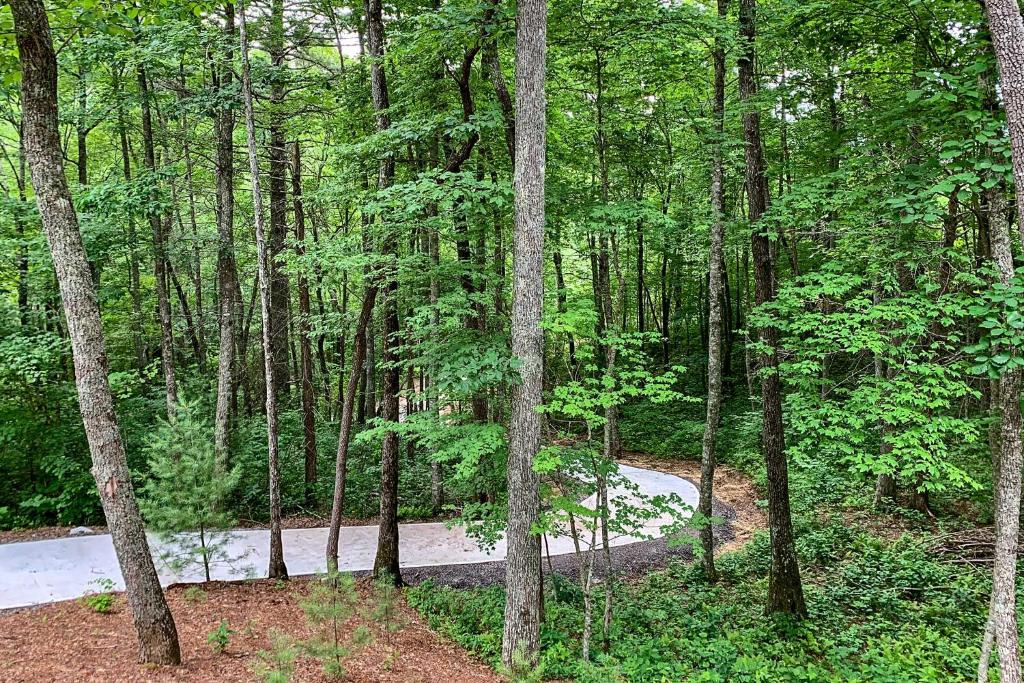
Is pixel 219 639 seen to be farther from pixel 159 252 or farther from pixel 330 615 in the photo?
pixel 159 252

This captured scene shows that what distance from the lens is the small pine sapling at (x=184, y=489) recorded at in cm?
793

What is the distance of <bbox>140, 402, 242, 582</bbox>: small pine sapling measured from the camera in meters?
7.93

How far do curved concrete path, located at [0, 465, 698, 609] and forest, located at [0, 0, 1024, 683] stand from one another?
8cm

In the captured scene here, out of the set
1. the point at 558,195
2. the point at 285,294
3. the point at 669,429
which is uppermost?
the point at 558,195

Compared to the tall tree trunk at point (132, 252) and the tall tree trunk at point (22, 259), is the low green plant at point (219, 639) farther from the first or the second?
the tall tree trunk at point (22, 259)

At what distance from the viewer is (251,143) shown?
9359mm

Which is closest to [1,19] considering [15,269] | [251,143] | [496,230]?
[251,143]

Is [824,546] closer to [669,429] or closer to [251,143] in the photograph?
[669,429]

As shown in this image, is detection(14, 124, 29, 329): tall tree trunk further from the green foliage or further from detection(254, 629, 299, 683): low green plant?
the green foliage

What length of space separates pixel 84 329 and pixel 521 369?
14.6 ft

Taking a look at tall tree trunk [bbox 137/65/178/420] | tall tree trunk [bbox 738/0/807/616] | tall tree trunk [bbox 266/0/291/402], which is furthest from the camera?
tall tree trunk [bbox 137/65/178/420]

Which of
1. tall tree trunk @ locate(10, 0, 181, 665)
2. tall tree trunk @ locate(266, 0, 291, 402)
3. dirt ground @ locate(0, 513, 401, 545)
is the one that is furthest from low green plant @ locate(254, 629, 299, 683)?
dirt ground @ locate(0, 513, 401, 545)

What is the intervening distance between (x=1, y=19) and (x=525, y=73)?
5.18m

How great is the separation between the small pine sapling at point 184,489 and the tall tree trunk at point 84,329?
2.80 m
